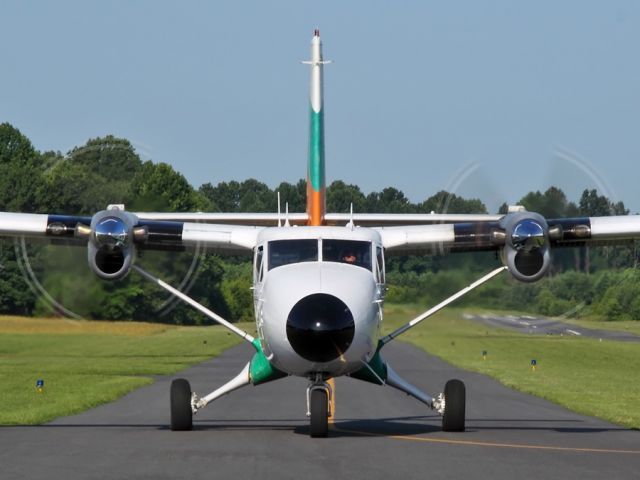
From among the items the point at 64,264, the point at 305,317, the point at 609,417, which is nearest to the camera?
the point at 305,317

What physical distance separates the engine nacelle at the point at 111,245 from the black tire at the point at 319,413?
13.7 feet

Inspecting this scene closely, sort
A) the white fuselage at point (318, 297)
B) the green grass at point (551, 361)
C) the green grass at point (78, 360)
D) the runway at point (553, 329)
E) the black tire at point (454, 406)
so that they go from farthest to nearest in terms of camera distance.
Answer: the runway at point (553, 329) < the green grass at point (551, 361) < the green grass at point (78, 360) < the black tire at point (454, 406) < the white fuselage at point (318, 297)

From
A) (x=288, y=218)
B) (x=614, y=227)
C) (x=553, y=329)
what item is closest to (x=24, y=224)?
(x=288, y=218)

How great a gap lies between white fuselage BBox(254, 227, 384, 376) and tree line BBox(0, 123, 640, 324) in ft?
19.3

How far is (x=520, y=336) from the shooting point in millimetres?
70500

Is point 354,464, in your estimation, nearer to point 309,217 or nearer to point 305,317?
point 305,317

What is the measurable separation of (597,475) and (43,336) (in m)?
44.9

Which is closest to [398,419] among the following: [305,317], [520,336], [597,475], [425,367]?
[305,317]

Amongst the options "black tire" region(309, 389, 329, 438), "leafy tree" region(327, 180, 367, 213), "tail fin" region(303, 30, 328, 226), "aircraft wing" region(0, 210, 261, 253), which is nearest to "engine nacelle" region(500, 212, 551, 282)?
"tail fin" region(303, 30, 328, 226)

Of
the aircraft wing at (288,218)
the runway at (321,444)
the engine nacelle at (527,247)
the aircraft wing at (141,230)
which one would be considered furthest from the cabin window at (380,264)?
the aircraft wing at (288,218)

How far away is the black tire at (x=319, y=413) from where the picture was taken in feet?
53.1

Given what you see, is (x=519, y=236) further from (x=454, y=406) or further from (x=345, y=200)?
(x=345, y=200)

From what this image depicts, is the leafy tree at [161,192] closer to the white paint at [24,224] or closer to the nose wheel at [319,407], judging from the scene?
the white paint at [24,224]

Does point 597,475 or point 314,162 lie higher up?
point 314,162
